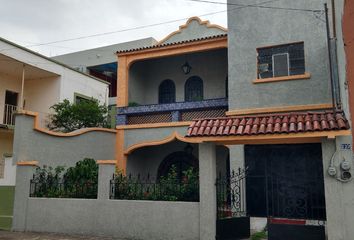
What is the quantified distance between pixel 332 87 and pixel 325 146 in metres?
3.82

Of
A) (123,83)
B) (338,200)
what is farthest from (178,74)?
(338,200)

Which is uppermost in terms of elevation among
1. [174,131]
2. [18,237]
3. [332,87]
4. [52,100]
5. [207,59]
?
[207,59]

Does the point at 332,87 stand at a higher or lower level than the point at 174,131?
higher

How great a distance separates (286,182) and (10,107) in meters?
13.0

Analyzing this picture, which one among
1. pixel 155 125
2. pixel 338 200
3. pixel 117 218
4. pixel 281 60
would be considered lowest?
pixel 117 218

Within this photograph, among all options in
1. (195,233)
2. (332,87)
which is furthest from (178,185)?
(332,87)

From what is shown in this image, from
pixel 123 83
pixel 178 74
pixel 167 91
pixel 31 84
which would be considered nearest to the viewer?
pixel 123 83

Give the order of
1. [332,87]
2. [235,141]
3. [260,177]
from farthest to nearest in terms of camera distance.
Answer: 1. [260,177]
2. [332,87]
3. [235,141]

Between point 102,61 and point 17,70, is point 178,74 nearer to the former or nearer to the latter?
point 17,70

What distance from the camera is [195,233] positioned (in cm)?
822

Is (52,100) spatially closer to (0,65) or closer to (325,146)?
(0,65)

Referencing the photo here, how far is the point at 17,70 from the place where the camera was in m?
17.1

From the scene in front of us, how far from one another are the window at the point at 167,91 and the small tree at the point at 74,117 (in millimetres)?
3030

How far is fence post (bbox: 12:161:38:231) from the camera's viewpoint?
1038 cm
